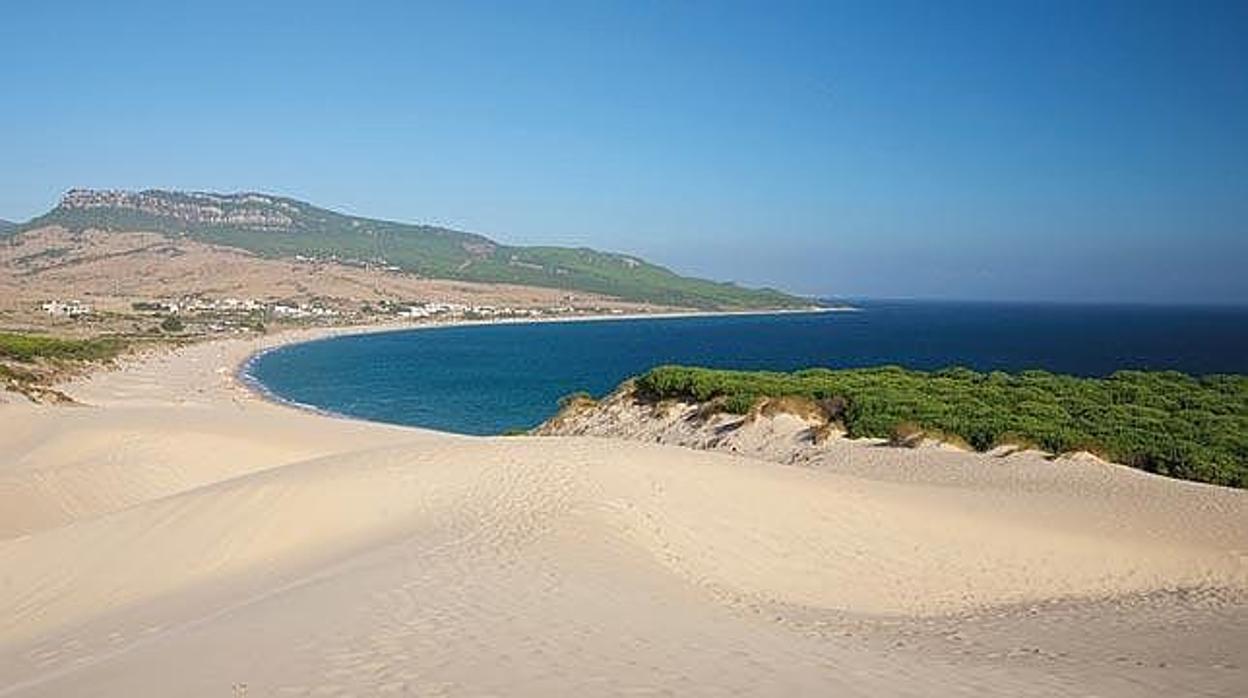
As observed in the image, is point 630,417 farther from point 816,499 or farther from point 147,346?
point 147,346

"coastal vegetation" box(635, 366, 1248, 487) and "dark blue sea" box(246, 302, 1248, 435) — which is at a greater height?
"coastal vegetation" box(635, 366, 1248, 487)

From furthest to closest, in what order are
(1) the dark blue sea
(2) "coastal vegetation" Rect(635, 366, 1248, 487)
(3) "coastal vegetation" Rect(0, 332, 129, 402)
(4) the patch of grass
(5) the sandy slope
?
(4) the patch of grass
(1) the dark blue sea
(3) "coastal vegetation" Rect(0, 332, 129, 402)
(2) "coastal vegetation" Rect(635, 366, 1248, 487)
(5) the sandy slope

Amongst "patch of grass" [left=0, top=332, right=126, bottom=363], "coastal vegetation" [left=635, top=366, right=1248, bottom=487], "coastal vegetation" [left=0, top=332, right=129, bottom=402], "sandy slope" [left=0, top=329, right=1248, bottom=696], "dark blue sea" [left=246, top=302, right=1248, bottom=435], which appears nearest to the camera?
"sandy slope" [left=0, top=329, right=1248, bottom=696]

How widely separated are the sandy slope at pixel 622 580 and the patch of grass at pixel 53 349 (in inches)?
2440

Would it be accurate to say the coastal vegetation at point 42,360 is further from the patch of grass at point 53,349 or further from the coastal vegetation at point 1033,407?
the coastal vegetation at point 1033,407

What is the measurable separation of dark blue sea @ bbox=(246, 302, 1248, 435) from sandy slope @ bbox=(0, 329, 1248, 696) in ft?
136

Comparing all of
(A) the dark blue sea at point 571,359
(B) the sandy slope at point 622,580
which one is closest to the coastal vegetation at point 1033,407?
(B) the sandy slope at point 622,580

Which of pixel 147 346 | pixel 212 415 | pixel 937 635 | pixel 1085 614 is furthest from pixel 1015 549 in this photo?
pixel 147 346

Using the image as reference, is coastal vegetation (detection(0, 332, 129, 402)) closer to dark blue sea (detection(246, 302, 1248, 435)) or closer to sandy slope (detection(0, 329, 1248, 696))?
dark blue sea (detection(246, 302, 1248, 435))

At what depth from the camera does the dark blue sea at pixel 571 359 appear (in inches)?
2899

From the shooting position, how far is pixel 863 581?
1403cm

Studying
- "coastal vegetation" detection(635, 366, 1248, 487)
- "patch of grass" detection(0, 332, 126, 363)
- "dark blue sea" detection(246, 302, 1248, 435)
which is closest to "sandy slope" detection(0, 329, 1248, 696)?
"coastal vegetation" detection(635, 366, 1248, 487)

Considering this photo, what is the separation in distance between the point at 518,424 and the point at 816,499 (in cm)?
4590

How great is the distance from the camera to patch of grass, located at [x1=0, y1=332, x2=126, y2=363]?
74.9 m
